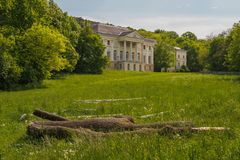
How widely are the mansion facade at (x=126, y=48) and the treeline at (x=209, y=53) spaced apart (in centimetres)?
400

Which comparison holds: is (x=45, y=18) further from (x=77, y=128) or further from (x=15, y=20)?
(x=77, y=128)

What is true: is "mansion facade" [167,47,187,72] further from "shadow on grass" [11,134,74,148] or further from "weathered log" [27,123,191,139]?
"weathered log" [27,123,191,139]

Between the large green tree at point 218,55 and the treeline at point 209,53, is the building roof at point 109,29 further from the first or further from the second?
the large green tree at point 218,55

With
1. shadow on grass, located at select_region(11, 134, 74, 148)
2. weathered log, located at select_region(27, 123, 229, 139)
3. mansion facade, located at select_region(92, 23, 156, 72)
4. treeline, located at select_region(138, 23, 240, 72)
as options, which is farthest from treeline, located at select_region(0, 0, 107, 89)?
mansion facade, located at select_region(92, 23, 156, 72)

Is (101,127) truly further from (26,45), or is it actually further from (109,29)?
(109,29)

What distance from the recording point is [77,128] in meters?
12.4

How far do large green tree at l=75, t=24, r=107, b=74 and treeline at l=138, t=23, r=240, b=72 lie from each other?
961 inches

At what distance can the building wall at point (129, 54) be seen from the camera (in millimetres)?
138000

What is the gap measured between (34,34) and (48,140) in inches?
1915

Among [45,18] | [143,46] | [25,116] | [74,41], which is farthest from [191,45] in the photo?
[25,116]

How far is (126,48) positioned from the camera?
14425 cm

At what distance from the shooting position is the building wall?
138 m

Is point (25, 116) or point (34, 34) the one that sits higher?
point (34, 34)

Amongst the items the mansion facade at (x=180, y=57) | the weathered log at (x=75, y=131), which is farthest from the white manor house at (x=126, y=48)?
the weathered log at (x=75, y=131)
